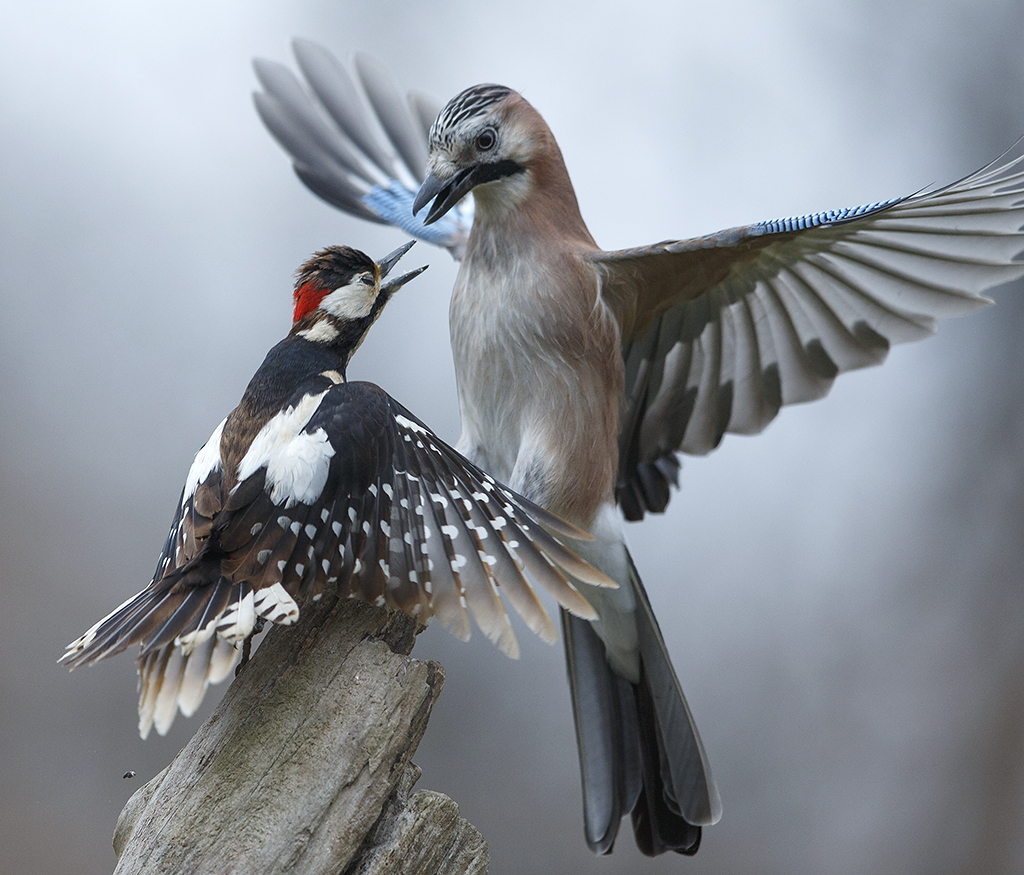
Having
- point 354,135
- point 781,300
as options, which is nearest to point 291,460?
point 781,300

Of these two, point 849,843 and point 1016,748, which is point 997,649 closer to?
point 1016,748

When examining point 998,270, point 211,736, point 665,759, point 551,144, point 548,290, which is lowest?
point 211,736

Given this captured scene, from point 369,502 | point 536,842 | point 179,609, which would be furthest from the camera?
point 536,842

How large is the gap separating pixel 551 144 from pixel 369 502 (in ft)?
4.19

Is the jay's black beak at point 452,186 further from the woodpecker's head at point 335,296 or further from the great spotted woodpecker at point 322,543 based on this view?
the great spotted woodpecker at point 322,543

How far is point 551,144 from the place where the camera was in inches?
103

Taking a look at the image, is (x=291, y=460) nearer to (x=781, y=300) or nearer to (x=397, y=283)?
(x=397, y=283)

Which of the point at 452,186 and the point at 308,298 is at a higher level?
the point at 452,186

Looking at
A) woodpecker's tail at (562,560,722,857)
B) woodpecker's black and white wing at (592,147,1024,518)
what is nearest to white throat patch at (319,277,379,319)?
woodpecker's black and white wing at (592,147,1024,518)

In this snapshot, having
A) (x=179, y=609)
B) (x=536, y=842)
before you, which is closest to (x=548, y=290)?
(x=179, y=609)

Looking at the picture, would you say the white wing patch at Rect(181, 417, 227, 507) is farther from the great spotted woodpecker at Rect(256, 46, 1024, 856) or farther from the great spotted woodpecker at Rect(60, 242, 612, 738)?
the great spotted woodpecker at Rect(256, 46, 1024, 856)

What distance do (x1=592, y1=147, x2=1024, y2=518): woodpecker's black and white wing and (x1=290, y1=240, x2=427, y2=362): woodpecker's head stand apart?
67 centimetres

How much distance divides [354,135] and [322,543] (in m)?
2.26

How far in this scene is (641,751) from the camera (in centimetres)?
261
